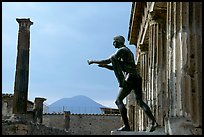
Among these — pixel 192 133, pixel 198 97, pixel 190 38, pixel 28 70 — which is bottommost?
pixel 192 133

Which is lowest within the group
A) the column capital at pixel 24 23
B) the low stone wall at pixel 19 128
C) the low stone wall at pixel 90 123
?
the low stone wall at pixel 19 128

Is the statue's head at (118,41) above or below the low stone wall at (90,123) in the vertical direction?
above

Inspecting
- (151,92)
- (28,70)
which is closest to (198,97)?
(151,92)

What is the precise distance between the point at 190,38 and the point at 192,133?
202cm

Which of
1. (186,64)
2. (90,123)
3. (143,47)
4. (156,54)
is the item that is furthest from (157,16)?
(90,123)

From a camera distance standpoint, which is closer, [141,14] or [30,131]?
[141,14]

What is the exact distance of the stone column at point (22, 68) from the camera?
29125 mm

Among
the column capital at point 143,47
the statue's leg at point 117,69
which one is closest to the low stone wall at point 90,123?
the column capital at point 143,47

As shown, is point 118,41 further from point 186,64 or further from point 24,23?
point 24,23

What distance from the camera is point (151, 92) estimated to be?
54.3ft

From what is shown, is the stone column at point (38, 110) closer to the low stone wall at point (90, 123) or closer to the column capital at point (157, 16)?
the low stone wall at point (90, 123)

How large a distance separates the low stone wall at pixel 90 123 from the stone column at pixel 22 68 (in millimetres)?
14064

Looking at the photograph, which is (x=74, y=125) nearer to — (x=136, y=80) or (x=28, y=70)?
(x=28, y=70)

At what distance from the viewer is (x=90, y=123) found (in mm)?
43812
